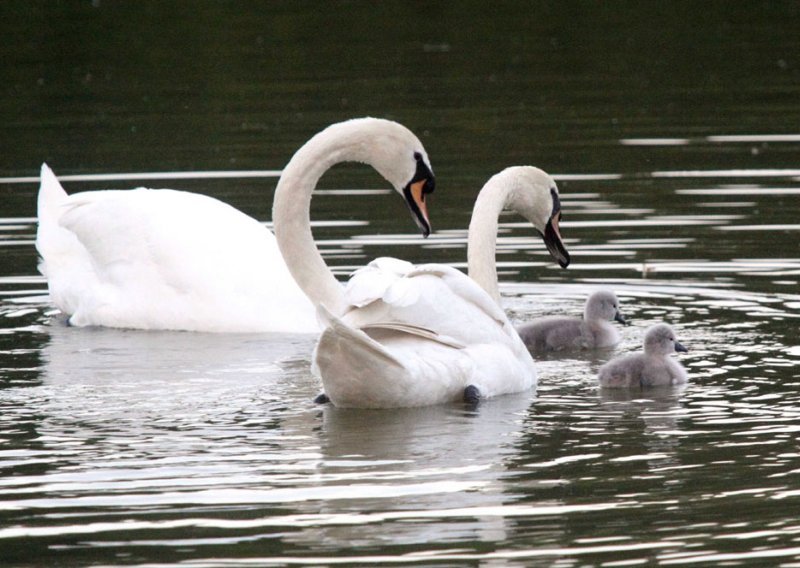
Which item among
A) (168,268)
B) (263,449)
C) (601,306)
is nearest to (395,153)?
(601,306)

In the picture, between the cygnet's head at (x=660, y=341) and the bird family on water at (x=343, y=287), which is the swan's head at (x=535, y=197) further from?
the cygnet's head at (x=660, y=341)

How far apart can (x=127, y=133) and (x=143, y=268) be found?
9259 mm

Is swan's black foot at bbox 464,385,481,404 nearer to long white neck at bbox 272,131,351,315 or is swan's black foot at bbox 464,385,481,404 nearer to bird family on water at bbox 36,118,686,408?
bird family on water at bbox 36,118,686,408

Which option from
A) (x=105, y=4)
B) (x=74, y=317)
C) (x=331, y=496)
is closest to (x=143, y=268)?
(x=74, y=317)

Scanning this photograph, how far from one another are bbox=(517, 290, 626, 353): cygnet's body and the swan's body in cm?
140

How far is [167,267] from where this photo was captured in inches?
480

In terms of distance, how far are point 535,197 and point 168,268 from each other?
2622mm

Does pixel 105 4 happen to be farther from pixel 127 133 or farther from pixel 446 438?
pixel 446 438

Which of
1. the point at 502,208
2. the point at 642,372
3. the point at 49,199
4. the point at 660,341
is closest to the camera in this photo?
the point at 642,372

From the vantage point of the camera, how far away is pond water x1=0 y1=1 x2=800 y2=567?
7.09 m

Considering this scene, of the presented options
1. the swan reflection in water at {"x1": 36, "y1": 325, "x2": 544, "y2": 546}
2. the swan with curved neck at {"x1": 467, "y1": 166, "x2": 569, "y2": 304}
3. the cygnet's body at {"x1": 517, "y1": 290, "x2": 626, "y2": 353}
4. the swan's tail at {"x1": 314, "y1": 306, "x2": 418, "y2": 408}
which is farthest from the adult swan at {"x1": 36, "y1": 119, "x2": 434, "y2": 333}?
the swan's tail at {"x1": 314, "y1": 306, "x2": 418, "y2": 408}

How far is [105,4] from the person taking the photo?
35031 millimetres

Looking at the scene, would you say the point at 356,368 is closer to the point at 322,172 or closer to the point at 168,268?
the point at 322,172

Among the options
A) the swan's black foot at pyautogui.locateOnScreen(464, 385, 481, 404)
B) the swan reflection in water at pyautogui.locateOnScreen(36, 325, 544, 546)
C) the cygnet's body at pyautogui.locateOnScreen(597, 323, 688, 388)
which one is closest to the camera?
the swan reflection in water at pyautogui.locateOnScreen(36, 325, 544, 546)
